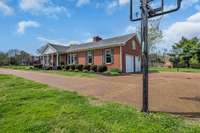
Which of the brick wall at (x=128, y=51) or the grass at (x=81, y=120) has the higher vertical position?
the brick wall at (x=128, y=51)

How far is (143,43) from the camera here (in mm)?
5410

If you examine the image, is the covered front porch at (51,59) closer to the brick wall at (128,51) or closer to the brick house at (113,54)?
the brick house at (113,54)

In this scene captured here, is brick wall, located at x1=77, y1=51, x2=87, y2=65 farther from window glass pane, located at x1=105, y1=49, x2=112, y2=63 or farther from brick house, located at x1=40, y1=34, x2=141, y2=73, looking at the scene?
window glass pane, located at x1=105, y1=49, x2=112, y2=63

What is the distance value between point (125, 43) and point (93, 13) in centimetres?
785

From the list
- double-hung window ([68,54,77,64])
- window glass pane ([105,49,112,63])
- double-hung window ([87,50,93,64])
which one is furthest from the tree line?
window glass pane ([105,49,112,63])

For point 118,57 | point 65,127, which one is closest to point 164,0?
point 65,127

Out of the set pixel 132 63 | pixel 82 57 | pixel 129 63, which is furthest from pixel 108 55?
pixel 82 57

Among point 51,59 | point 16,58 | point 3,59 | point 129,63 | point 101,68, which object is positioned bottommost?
point 101,68

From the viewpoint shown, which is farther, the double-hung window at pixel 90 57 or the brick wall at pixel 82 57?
the brick wall at pixel 82 57

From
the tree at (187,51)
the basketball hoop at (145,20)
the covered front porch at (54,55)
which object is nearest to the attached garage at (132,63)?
the covered front porch at (54,55)

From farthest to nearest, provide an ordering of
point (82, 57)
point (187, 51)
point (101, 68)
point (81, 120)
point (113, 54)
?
point (187, 51), point (82, 57), point (113, 54), point (101, 68), point (81, 120)

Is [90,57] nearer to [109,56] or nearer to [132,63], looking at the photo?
[109,56]

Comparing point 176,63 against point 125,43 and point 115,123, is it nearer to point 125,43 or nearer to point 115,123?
point 125,43

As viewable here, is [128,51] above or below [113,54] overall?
above
